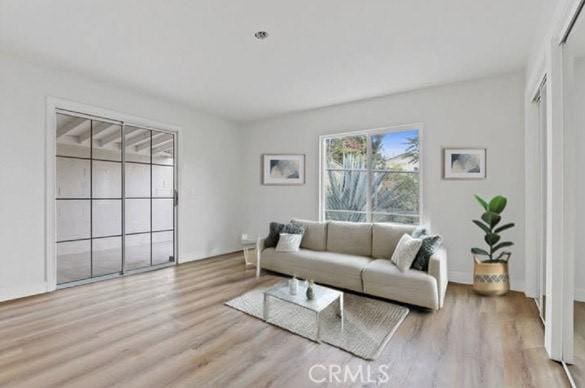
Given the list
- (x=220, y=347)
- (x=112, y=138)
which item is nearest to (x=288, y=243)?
(x=220, y=347)

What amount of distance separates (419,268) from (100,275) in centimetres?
413

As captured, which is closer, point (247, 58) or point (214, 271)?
point (247, 58)

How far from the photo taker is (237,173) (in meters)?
6.15

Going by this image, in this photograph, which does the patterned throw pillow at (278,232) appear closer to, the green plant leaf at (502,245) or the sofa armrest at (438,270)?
the sofa armrest at (438,270)

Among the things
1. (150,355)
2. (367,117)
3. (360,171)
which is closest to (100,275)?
(150,355)

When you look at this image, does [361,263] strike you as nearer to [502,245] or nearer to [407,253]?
[407,253]

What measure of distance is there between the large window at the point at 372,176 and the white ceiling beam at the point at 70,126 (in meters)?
3.55

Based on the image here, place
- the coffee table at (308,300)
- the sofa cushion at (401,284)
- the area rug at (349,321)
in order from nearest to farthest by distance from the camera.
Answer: the area rug at (349,321), the coffee table at (308,300), the sofa cushion at (401,284)

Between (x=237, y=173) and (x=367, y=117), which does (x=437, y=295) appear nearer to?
(x=367, y=117)

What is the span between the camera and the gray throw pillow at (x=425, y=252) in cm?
321

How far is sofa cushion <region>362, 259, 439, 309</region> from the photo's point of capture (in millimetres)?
2982

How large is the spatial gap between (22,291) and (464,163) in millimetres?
5470

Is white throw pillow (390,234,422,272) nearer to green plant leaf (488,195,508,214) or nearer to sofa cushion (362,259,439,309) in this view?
sofa cushion (362,259,439,309)

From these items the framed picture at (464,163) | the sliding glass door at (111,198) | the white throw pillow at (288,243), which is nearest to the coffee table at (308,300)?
the white throw pillow at (288,243)
